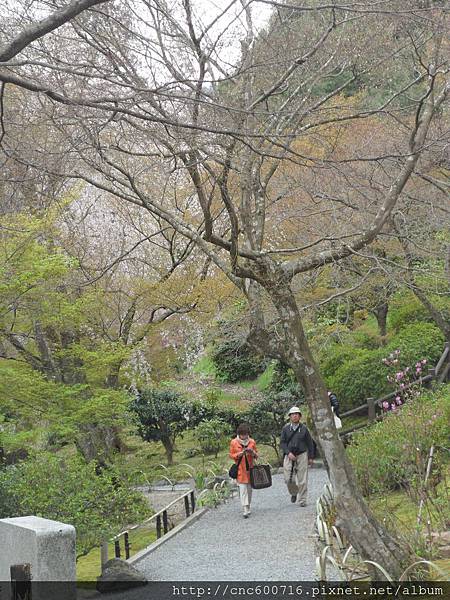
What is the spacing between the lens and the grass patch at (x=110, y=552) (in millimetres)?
11781

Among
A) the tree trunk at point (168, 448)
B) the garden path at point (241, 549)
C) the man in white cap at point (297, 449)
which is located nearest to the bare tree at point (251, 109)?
the garden path at point (241, 549)

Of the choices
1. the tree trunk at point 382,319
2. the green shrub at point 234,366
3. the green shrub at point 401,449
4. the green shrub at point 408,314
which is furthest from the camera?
the green shrub at point 234,366

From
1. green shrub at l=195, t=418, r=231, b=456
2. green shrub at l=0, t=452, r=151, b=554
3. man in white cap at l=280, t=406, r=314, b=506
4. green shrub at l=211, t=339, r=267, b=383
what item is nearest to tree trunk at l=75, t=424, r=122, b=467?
green shrub at l=0, t=452, r=151, b=554

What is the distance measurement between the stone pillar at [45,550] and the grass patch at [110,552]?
458cm

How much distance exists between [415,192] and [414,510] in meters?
8.08

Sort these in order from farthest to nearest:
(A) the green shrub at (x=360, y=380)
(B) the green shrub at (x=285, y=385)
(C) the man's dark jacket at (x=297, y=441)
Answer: (B) the green shrub at (x=285, y=385) → (A) the green shrub at (x=360, y=380) → (C) the man's dark jacket at (x=297, y=441)

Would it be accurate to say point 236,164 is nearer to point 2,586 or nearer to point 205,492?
point 2,586

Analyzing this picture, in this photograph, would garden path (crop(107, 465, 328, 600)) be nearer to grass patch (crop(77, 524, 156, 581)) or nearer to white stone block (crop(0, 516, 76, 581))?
grass patch (crop(77, 524, 156, 581))

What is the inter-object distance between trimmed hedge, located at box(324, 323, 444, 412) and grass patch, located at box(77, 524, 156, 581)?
7.20m

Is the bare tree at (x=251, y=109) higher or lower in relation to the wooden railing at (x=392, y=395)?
higher

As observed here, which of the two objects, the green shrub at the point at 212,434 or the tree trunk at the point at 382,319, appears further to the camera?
the tree trunk at the point at 382,319

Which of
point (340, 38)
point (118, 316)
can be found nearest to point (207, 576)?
point (340, 38)

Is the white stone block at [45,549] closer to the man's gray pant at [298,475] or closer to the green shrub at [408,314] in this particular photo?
the man's gray pant at [298,475]

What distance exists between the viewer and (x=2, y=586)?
6.84 meters
